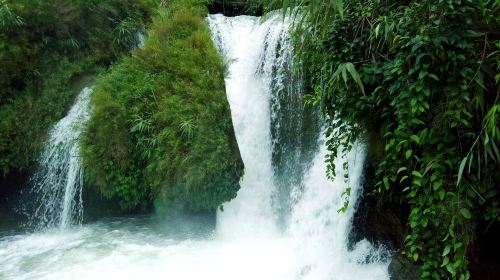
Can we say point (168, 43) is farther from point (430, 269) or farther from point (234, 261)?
point (430, 269)

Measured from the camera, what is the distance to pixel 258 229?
619 cm

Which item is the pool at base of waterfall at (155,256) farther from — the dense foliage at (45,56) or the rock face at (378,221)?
the dense foliage at (45,56)

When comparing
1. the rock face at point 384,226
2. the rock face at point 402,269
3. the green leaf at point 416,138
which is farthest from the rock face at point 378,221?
the green leaf at point 416,138

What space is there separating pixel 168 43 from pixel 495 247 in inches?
A: 233

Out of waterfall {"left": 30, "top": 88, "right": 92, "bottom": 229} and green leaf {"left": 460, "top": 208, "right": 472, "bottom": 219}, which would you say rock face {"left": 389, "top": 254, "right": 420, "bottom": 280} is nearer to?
green leaf {"left": 460, "top": 208, "right": 472, "bottom": 219}

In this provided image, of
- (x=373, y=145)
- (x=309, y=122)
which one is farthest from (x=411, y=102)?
(x=309, y=122)

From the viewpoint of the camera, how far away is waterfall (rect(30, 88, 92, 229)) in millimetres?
6562

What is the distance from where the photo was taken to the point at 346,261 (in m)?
4.68

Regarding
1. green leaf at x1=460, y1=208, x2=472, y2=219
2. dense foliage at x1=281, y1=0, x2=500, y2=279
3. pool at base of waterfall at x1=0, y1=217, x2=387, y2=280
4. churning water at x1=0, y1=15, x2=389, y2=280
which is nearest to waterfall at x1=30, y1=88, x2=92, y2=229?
churning water at x1=0, y1=15, x2=389, y2=280

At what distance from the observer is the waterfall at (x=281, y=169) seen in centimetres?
496

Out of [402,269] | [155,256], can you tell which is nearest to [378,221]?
[402,269]

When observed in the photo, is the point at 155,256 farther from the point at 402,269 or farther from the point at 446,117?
Result: the point at 446,117

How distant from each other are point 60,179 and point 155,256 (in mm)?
2351

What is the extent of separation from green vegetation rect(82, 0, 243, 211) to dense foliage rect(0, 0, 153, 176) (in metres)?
0.92
